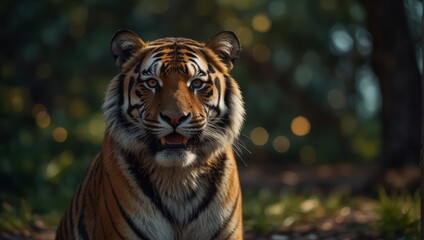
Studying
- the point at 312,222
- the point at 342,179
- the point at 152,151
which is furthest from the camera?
the point at 342,179

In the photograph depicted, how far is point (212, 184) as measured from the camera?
15.2 feet

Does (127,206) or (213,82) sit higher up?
(213,82)

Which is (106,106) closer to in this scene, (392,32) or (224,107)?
(224,107)

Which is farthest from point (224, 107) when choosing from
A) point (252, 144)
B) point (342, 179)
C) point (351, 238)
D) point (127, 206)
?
point (252, 144)

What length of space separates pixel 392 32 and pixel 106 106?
633cm

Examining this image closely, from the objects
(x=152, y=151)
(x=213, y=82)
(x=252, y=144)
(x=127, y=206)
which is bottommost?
(x=252, y=144)

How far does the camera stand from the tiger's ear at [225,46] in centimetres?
479

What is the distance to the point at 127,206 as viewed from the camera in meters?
4.49

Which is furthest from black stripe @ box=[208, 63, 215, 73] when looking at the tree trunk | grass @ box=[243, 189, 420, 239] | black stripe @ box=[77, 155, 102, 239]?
the tree trunk

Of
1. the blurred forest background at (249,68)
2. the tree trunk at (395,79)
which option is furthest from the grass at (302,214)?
the blurred forest background at (249,68)

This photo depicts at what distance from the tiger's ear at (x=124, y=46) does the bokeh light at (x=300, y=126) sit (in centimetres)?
1213

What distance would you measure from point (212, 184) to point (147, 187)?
0.38 meters

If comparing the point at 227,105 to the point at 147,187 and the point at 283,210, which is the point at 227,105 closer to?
the point at 147,187

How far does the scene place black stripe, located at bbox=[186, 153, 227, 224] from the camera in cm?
456
